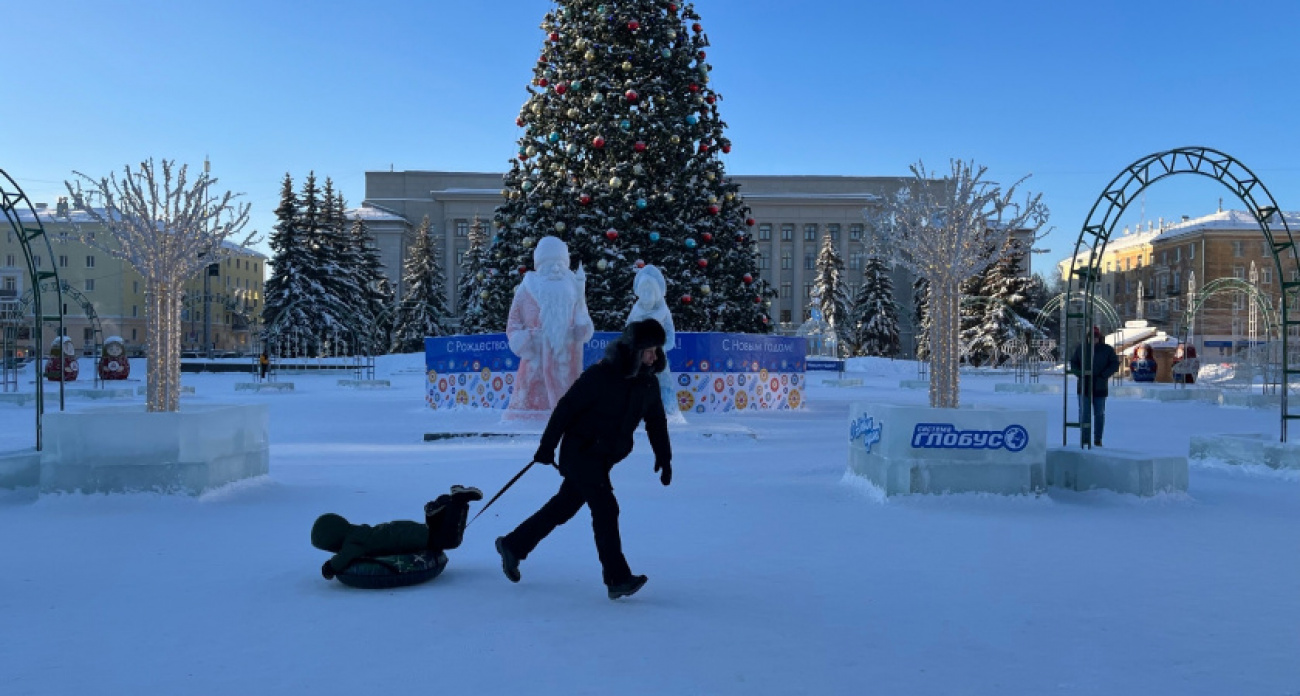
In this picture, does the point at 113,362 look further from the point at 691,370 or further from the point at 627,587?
the point at 627,587

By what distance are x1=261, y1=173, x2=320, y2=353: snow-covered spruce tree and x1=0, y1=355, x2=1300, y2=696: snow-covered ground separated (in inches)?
1753

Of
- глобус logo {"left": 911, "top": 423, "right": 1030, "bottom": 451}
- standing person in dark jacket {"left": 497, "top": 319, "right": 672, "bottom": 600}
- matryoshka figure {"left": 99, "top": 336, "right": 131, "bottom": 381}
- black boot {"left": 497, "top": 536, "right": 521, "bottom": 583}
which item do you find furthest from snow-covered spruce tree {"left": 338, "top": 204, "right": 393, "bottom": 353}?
standing person in dark jacket {"left": 497, "top": 319, "right": 672, "bottom": 600}

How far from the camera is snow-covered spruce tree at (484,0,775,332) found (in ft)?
75.0

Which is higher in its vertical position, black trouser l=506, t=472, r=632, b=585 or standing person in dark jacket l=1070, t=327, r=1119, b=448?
standing person in dark jacket l=1070, t=327, r=1119, b=448

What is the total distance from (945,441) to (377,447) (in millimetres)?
7457

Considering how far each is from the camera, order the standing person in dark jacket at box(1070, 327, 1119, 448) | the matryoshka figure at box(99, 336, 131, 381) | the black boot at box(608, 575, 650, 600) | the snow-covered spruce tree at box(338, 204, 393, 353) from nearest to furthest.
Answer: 1. the black boot at box(608, 575, 650, 600)
2. the standing person in dark jacket at box(1070, 327, 1119, 448)
3. the matryoshka figure at box(99, 336, 131, 381)
4. the snow-covered spruce tree at box(338, 204, 393, 353)

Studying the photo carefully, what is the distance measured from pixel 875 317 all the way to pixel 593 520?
64.5 metres

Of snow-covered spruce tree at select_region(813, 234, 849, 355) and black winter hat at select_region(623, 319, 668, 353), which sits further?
snow-covered spruce tree at select_region(813, 234, 849, 355)

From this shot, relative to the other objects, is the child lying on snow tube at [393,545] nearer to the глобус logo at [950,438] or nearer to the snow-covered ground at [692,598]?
the snow-covered ground at [692,598]

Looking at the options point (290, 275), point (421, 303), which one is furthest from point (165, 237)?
point (421, 303)

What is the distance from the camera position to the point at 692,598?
5.32 meters

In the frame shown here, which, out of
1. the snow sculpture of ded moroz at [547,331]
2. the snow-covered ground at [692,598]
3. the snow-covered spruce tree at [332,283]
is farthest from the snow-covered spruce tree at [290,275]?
the snow-covered ground at [692,598]

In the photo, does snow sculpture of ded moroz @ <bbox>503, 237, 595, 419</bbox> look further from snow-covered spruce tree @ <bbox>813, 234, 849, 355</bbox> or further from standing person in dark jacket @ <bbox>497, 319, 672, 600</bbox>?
snow-covered spruce tree @ <bbox>813, 234, 849, 355</bbox>

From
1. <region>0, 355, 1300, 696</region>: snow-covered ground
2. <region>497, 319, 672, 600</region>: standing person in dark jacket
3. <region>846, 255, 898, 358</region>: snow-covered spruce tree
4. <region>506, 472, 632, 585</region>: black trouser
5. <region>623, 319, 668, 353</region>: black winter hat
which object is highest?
<region>846, 255, 898, 358</region>: snow-covered spruce tree
